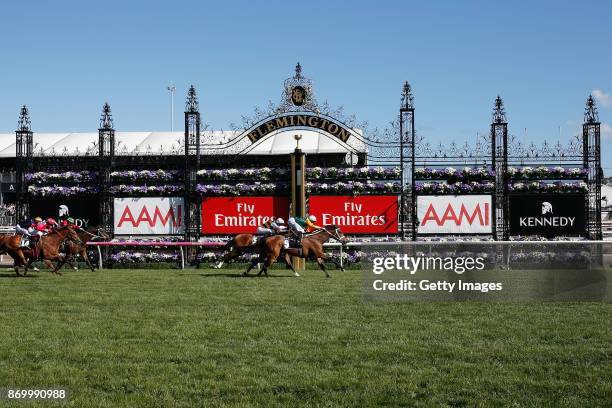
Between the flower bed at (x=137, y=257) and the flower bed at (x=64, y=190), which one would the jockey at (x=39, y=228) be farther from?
the flower bed at (x=137, y=257)

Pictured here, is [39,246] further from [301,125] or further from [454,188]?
[454,188]

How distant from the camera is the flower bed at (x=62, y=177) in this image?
24719 millimetres

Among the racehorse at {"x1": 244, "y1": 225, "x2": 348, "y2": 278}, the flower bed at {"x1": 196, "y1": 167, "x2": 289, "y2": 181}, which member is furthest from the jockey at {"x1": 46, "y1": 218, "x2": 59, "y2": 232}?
the racehorse at {"x1": 244, "y1": 225, "x2": 348, "y2": 278}

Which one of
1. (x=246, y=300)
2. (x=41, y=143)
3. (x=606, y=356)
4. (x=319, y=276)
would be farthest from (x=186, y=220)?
(x=606, y=356)

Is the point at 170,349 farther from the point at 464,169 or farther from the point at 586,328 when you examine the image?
the point at 464,169

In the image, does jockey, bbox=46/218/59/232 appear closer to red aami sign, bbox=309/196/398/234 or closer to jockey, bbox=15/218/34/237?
jockey, bbox=15/218/34/237

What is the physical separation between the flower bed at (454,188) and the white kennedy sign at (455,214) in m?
0.18

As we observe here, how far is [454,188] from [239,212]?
6379mm

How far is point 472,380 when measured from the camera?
6.94 meters

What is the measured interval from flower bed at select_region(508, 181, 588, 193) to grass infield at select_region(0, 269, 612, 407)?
11.1 metres

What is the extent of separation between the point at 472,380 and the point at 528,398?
0.68 metres

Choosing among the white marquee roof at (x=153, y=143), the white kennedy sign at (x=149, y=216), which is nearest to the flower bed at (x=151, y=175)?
the white kennedy sign at (x=149, y=216)

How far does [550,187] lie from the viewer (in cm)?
2317

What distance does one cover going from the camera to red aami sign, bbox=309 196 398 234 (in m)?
A: 23.2
